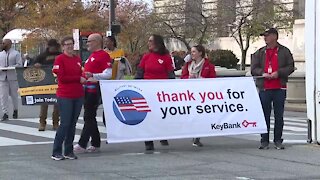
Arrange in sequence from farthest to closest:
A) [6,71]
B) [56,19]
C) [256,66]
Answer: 1. [56,19]
2. [6,71]
3. [256,66]

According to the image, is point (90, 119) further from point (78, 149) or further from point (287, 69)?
point (287, 69)

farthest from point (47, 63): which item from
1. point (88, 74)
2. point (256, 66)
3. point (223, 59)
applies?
point (223, 59)

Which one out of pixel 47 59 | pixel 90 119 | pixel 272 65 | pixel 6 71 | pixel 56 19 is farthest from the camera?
pixel 56 19

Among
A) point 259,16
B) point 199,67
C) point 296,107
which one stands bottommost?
point 296,107

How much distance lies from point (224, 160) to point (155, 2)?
4217cm

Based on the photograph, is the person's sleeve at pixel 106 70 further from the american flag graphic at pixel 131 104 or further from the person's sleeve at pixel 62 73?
the person's sleeve at pixel 62 73

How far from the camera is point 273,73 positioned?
11148 millimetres

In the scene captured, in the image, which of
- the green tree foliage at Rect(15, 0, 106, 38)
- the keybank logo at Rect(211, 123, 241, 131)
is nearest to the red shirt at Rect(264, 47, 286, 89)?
the keybank logo at Rect(211, 123, 241, 131)

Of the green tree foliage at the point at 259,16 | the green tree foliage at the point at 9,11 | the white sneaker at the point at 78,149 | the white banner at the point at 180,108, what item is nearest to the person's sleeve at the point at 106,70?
the white banner at the point at 180,108

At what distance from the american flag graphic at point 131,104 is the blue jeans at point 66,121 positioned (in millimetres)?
723

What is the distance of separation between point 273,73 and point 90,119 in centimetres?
301

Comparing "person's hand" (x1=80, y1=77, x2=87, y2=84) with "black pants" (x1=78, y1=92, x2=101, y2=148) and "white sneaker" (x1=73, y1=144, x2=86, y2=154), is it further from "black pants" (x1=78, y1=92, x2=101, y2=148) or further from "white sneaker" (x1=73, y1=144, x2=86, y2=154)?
"white sneaker" (x1=73, y1=144, x2=86, y2=154)

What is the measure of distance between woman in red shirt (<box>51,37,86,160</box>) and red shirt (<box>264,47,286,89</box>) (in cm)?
313

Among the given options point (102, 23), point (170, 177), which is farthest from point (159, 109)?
point (102, 23)
